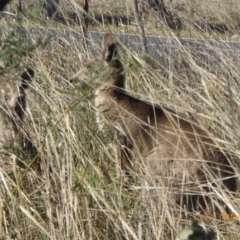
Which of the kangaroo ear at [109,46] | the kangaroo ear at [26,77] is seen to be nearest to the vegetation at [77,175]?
the kangaroo ear at [26,77]

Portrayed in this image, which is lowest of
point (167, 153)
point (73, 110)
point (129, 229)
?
point (167, 153)

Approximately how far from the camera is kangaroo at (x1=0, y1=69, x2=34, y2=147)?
4.05m

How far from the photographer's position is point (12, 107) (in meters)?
4.54

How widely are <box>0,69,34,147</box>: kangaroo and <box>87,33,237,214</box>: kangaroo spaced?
458 mm

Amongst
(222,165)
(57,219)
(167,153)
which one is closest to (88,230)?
(57,219)

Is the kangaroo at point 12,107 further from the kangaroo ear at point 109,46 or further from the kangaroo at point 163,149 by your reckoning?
the kangaroo ear at point 109,46

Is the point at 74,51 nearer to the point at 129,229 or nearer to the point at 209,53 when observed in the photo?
the point at 209,53

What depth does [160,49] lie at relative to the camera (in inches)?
258

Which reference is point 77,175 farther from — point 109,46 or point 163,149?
point 109,46

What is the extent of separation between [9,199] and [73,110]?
1.84ft

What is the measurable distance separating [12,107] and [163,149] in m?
0.99

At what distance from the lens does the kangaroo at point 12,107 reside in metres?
4.05

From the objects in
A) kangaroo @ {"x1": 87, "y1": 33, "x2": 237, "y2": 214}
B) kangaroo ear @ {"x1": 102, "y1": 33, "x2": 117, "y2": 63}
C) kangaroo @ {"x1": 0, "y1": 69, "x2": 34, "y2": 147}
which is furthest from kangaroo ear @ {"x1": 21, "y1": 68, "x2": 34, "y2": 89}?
kangaroo ear @ {"x1": 102, "y1": 33, "x2": 117, "y2": 63}

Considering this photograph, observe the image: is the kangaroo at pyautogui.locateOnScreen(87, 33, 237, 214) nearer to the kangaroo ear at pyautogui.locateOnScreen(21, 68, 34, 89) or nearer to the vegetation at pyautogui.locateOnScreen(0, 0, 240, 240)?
the vegetation at pyautogui.locateOnScreen(0, 0, 240, 240)
